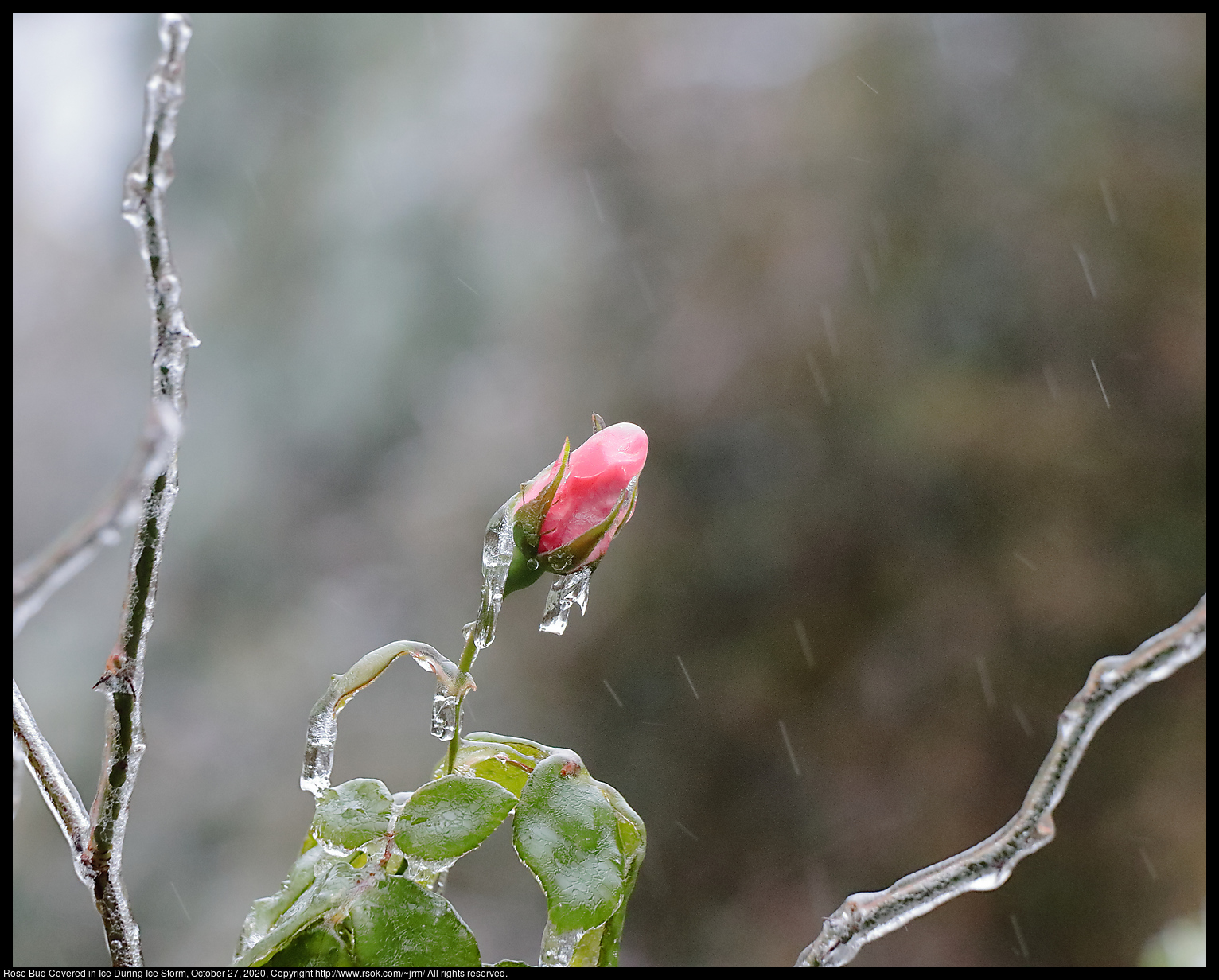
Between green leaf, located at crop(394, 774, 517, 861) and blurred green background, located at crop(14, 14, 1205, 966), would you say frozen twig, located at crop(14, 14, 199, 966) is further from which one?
blurred green background, located at crop(14, 14, 1205, 966)

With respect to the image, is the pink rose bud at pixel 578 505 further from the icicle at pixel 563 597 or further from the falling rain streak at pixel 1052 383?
the falling rain streak at pixel 1052 383

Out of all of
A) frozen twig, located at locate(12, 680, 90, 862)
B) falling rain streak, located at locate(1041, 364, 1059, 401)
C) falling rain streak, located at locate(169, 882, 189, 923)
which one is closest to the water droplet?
frozen twig, located at locate(12, 680, 90, 862)

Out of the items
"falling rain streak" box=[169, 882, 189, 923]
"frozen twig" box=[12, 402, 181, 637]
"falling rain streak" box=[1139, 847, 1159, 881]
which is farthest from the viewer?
"falling rain streak" box=[169, 882, 189, 923]

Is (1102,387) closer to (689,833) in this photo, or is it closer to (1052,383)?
(1052,383)

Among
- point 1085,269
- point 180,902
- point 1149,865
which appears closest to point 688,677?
point 1149,865

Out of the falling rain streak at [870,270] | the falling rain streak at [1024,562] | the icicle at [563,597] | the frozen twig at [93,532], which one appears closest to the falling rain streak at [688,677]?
the falling rain streak at [1024,562]

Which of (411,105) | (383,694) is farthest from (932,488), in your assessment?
(411,105)
